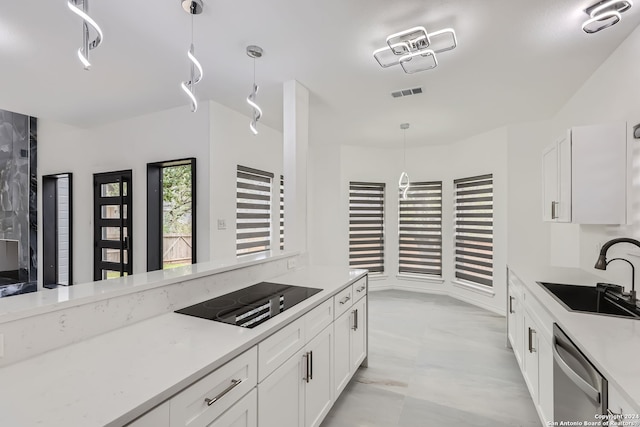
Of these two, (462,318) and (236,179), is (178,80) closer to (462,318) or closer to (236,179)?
(236,179)

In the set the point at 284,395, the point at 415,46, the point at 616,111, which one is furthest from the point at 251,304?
the point at 616,111

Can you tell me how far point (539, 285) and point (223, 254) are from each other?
323 centimetres

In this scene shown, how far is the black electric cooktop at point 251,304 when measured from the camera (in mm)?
1532

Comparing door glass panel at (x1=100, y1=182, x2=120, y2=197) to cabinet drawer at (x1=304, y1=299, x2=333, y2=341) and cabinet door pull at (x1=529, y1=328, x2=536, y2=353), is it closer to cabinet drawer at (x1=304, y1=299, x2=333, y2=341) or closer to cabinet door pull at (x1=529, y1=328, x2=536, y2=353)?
cabinet drawer at (x1=304, y1=299, x2=333, y2=341)

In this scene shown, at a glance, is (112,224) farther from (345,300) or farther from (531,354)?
(531,354)

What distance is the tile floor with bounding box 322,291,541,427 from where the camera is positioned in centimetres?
221

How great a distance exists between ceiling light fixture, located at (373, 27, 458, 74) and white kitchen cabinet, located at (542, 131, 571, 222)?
3.85 ft

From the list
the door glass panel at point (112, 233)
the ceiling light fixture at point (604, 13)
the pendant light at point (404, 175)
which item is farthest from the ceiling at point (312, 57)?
the door glass panel at point (112, 233)

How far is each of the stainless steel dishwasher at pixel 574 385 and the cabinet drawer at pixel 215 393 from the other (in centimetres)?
135

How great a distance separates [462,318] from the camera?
4328 millimetres

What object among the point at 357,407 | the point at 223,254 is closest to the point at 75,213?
the point at 223,254

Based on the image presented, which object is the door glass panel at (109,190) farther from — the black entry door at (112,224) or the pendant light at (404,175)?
the pendant light at (404,175)

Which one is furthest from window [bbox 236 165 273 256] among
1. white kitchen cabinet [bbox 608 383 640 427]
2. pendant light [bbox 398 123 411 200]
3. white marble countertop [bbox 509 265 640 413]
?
white kitchen cabinet [bbox 608 383 640 427]

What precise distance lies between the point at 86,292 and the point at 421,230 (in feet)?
17.5
